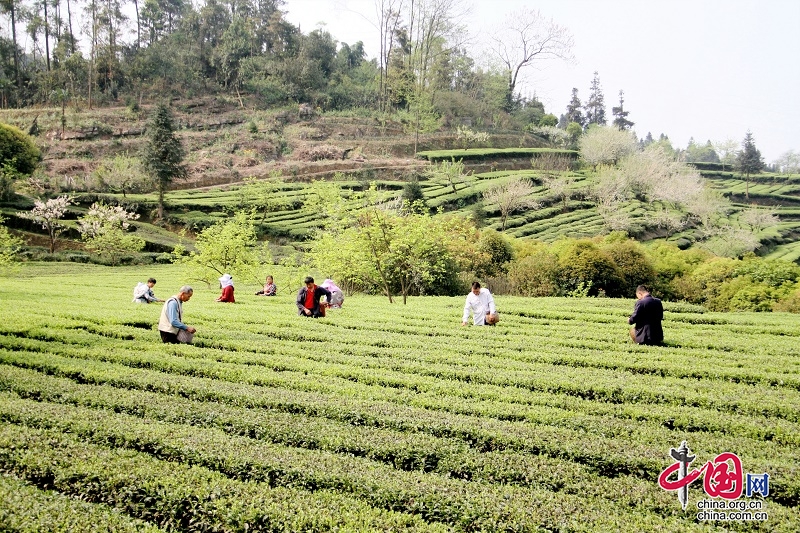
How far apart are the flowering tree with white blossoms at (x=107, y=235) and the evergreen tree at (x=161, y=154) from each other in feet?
26.5

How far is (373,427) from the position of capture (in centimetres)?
761

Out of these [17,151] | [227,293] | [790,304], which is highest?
[17,151]

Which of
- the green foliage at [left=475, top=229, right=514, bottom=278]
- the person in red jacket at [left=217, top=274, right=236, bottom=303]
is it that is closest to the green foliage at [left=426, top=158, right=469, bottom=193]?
the green foliage at [left=475, top=229, right=514, bottom=278]

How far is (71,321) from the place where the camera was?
13539 millimetres

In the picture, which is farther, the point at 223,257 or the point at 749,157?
the point at 749,157

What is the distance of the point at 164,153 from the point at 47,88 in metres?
39.0

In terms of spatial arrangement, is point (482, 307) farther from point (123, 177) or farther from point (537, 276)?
point (123, 177)

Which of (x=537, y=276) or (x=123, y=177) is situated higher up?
(x=123, y=177)

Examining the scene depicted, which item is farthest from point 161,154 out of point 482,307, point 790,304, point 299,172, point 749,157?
point 749,157

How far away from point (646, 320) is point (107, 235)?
132 ft

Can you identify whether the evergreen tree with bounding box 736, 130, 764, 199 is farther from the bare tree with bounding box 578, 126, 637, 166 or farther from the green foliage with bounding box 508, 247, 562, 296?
the green foliage with bounding box 508, 247, 562, 296

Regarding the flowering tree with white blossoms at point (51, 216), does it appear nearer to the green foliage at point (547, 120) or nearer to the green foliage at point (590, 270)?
the green foliage at point (590, 270)

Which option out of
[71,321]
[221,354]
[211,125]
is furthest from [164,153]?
[221,354]

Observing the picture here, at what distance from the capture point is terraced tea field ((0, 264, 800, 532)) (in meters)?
5.30
